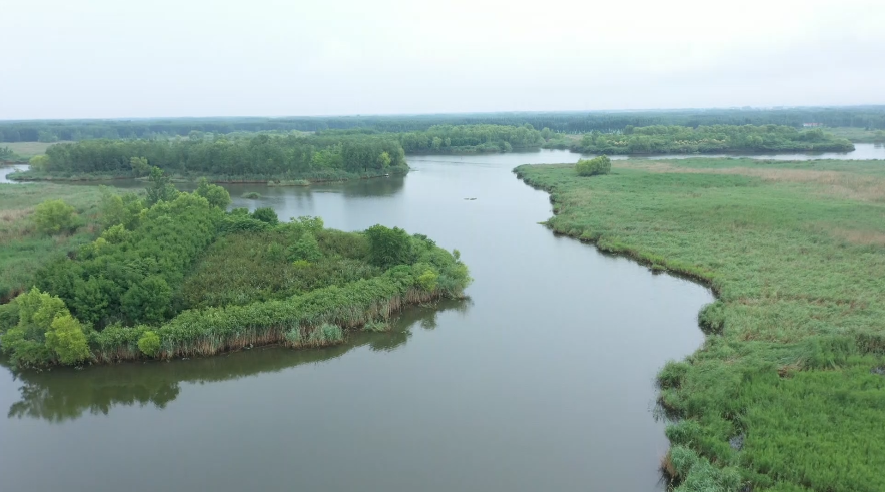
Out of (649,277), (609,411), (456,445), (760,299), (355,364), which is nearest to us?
(456,445)

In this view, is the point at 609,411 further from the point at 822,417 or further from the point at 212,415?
the point at 212,415

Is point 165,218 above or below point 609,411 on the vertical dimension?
above

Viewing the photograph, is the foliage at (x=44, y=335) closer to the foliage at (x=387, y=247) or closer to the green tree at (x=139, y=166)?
the foliage at (x=387, y=247)

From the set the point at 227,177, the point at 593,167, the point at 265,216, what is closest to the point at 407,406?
the point at 265,216

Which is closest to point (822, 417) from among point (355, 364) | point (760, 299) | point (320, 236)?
point (760, 299)

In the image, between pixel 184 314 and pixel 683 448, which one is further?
pixel 184 314

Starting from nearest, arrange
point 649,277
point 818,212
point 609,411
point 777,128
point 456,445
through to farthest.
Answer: point 456,445
point 609,411
point 649,277
point 818,212
point 777,128

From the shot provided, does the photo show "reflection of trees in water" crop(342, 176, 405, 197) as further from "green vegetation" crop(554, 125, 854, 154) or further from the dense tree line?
"green vegetation" crop(554, 125, 854, 154)
